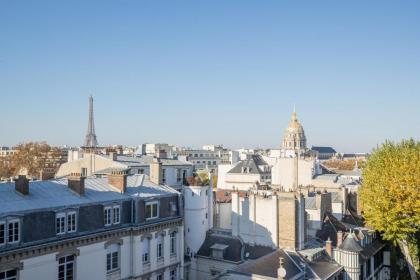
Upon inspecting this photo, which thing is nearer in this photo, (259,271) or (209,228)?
(259,271)

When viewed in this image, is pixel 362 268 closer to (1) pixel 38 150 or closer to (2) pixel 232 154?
(1) pixel 38 150

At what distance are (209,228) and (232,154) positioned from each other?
252ft

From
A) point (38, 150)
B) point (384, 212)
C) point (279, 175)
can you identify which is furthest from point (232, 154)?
point (384, 212)

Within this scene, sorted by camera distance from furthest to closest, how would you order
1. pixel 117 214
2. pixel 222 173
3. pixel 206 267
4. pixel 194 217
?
1. pixel 222 173
2. pixel 194 217
3. pixel 206 267
4. pixel 117 214

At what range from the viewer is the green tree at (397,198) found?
3562 cm

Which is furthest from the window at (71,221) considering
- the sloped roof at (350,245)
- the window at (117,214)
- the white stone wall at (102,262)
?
the sloped roof at (350,245)

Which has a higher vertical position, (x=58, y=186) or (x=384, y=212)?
(x=58, y=186)

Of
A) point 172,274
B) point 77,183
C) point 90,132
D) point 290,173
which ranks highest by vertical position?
point 90,132

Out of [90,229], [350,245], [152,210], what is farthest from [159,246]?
[350,245]

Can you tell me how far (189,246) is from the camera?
38.6m

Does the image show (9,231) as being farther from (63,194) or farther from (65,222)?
(63,194)

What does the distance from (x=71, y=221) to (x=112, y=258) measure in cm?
451

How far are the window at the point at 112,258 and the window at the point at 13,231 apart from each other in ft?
22.9

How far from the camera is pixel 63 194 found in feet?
91.1
